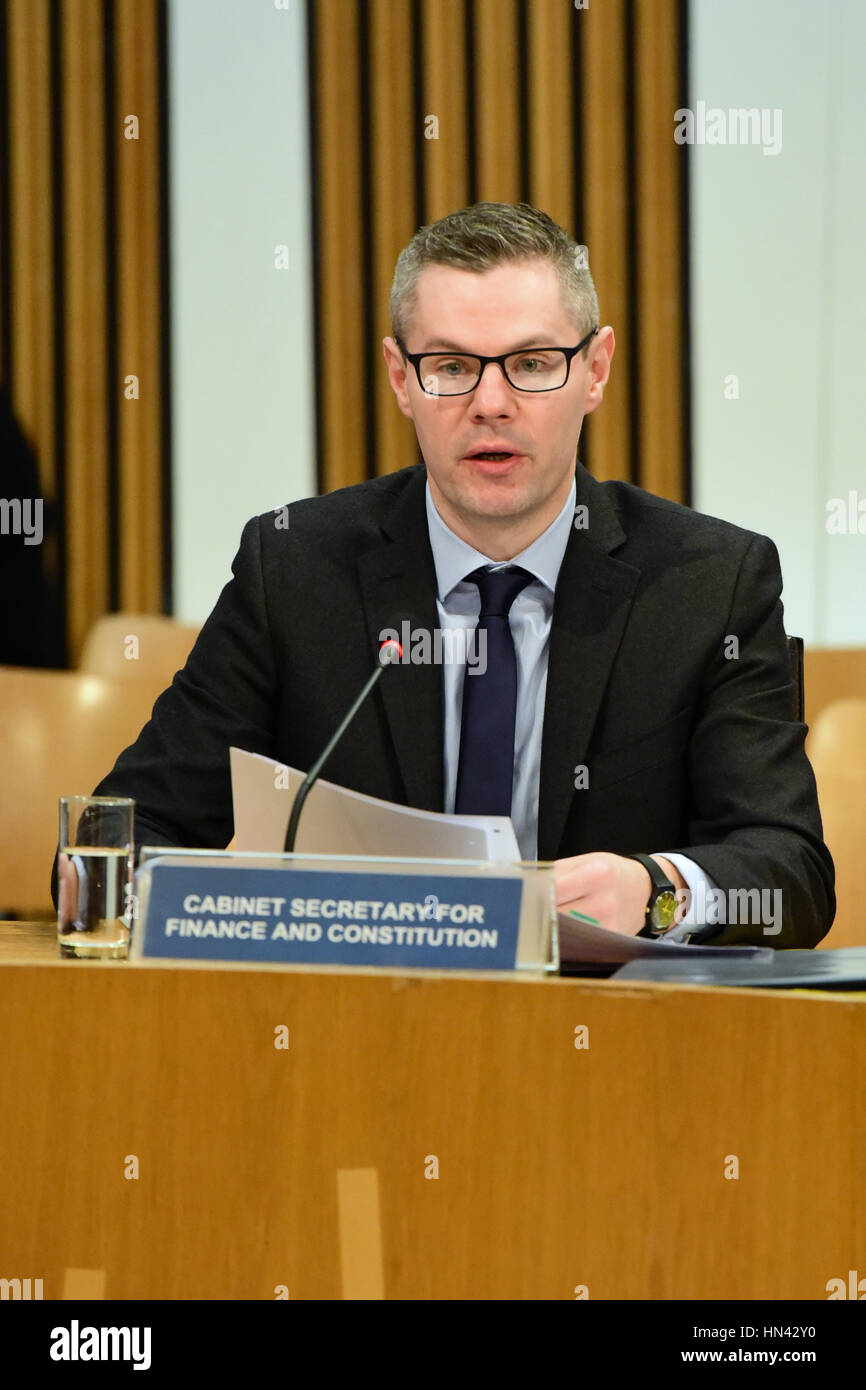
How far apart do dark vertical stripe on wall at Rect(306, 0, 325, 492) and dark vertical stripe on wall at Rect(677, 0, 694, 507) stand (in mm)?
894

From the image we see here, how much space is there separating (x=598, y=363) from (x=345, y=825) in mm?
907

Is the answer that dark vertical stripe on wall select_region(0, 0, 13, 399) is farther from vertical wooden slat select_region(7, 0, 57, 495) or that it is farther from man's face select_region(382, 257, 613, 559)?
man's face select_region(382, 257, 613, 559)

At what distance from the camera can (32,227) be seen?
4.06 meters

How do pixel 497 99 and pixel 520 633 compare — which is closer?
pixel 520 633

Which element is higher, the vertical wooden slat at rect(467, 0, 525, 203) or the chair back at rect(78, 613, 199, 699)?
the vertical wooden slat at rect(467, 0, 525, 203)

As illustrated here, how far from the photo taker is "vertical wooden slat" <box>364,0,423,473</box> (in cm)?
393

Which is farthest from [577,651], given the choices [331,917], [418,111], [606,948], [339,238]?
[418,111]

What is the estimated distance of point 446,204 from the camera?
3.94 meters

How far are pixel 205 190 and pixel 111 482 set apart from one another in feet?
2.56

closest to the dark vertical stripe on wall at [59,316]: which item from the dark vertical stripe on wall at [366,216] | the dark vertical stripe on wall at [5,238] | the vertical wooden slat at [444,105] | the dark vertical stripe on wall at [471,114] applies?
the dark vertical stripe on wall at [5,238]

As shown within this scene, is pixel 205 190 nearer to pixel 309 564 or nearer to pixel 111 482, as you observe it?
pixel 111 482

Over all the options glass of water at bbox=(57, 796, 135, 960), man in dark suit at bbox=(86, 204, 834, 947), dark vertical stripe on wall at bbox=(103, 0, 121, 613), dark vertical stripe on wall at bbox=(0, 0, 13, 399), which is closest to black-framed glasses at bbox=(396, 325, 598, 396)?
man in dark suit at bbox=(86, 204, 834, 947)

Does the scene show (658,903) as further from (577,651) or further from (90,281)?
(90,281)

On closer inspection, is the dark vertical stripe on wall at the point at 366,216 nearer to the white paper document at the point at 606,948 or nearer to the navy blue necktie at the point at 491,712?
the navy blue necktie at the point at 491,712
